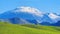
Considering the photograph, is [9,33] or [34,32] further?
[34,32]

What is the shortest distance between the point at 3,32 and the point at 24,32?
788cm

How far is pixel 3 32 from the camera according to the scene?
75.6 meters

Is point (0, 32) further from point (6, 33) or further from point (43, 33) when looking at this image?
point (43, 33)

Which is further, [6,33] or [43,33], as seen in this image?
[43,33]

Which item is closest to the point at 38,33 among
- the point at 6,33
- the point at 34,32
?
the point at 34,32

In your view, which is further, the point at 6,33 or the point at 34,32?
the point at 34,32

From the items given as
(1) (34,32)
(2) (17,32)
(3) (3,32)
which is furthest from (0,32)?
(1) (34,32)

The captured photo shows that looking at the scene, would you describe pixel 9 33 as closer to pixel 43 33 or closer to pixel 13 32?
pixel 13 32

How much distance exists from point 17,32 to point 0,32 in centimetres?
645

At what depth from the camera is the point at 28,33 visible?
77.1 metres

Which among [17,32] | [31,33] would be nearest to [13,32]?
[17,32]

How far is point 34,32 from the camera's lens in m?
79.6

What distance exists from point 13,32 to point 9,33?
288 cm

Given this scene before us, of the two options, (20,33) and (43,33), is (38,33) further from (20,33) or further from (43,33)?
(20,33)
